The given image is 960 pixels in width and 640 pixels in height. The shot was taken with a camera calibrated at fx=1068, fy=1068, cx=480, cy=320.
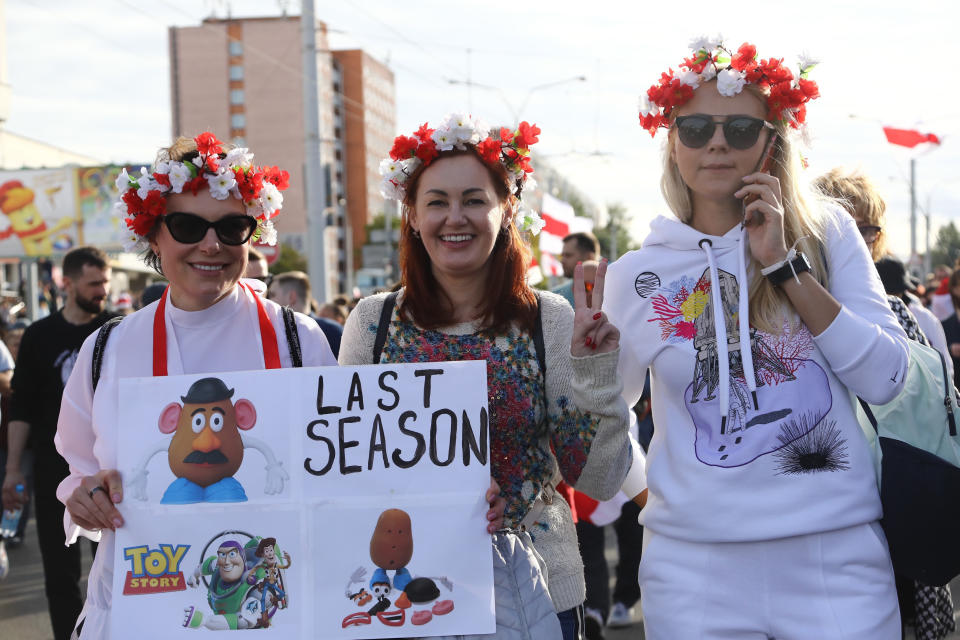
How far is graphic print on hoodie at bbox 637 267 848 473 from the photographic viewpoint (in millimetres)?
2762

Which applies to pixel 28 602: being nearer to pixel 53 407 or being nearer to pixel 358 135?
pixel 53 407

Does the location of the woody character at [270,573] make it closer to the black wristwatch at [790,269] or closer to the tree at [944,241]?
the black wristwatch at [790,269]

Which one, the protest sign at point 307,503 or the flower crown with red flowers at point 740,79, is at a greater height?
the flower crown with red flowers at point 740,79

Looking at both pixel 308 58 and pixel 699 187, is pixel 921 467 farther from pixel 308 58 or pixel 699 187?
pixel 308 58

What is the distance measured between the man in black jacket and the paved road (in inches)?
39.1

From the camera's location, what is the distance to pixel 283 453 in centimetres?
272

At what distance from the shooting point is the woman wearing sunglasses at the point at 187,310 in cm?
305

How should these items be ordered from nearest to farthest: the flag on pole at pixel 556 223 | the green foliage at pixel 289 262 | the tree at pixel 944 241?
the flag on pole at pixel 556 223 → the green foliage at pixel 289 262 → the tree at pixel 944 241

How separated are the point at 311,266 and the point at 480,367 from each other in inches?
549

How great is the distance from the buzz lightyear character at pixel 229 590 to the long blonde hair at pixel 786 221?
1.48 metres

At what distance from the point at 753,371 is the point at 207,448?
1.44 metres

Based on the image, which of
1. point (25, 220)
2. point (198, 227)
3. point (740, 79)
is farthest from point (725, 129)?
point (25, 220)

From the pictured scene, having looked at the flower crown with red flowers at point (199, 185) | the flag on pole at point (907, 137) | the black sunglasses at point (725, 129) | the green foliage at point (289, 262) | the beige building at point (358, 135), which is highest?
the beige building at point (358, 135)

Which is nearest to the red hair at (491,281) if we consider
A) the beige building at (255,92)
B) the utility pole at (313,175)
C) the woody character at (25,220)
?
the utility pole at (313,175)
